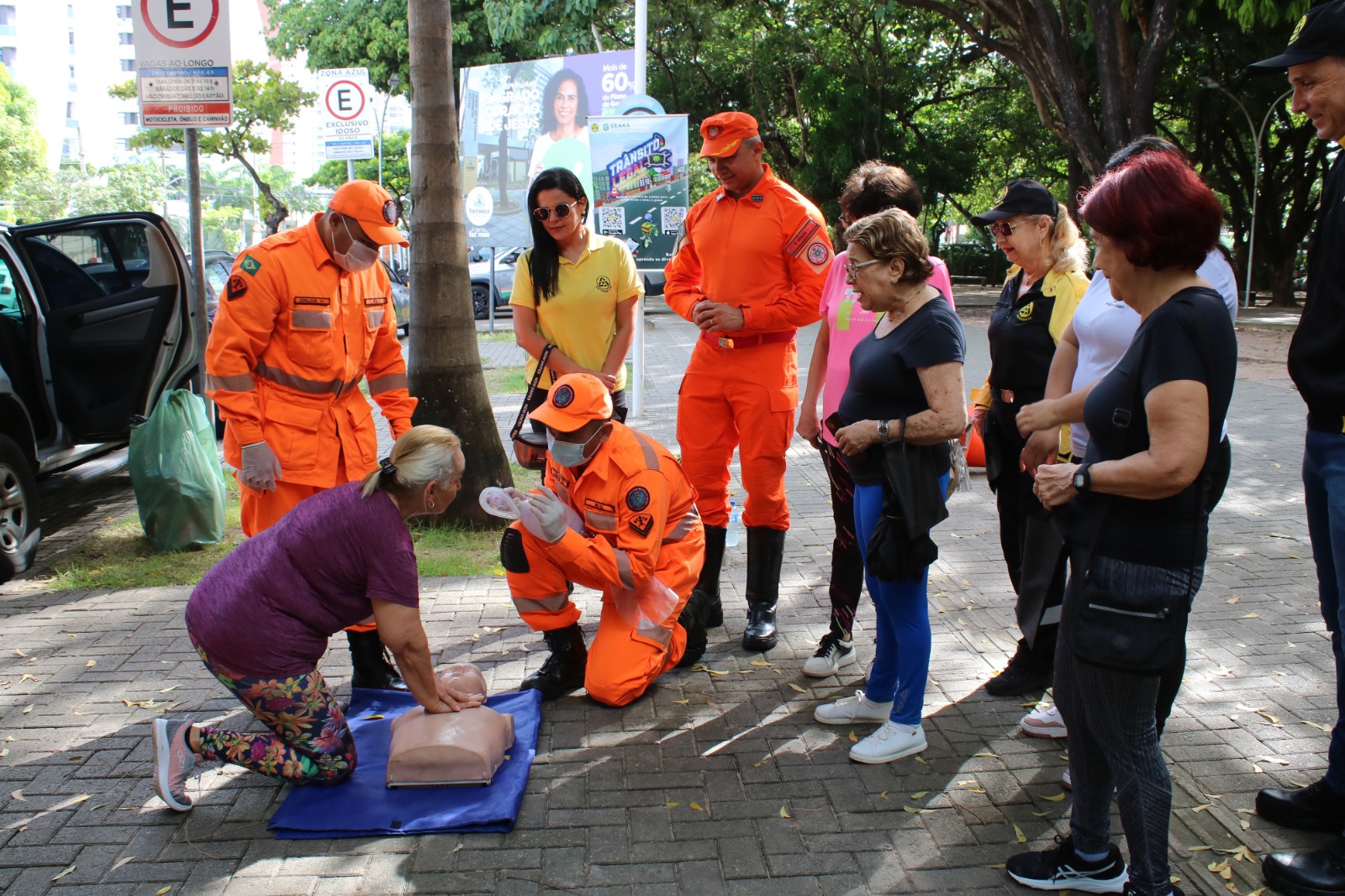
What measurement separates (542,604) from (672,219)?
592cm

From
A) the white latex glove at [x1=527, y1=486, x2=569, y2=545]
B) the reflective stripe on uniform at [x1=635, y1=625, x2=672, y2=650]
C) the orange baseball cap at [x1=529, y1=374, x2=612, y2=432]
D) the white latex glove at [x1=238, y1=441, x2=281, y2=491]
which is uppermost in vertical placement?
the orange baseball cap at [x1=529, y1=374, x2=612, y2=432]

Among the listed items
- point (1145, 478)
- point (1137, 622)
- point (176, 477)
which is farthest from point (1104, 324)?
point (176, 477)

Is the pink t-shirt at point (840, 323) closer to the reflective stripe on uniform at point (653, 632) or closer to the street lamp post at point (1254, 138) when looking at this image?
the reflective stripe on uniform at point (653, 632)

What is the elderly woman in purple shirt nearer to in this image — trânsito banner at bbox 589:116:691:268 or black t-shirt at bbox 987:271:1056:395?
black t-shirt at bbox 987:271:1056:395

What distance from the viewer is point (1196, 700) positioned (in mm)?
3996

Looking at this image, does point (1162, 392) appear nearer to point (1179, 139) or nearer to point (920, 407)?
point (920, 407)

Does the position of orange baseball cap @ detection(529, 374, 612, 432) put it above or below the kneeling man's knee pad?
above

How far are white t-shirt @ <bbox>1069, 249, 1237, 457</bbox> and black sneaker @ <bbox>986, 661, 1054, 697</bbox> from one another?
3.34 feet

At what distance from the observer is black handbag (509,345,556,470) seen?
4191mm

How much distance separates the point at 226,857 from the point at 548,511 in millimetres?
1387

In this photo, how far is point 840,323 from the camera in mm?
4270

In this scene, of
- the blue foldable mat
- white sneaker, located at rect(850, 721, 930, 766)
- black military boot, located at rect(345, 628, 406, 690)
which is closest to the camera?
the blue foldable mat

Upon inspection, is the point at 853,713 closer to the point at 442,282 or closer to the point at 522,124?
the point at 442,282

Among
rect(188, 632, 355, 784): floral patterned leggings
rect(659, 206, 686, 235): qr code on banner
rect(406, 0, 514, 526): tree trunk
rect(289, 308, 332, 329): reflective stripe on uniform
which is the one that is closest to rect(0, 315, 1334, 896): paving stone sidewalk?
rect(188, 632, 355, 784): floral patterned leggings
